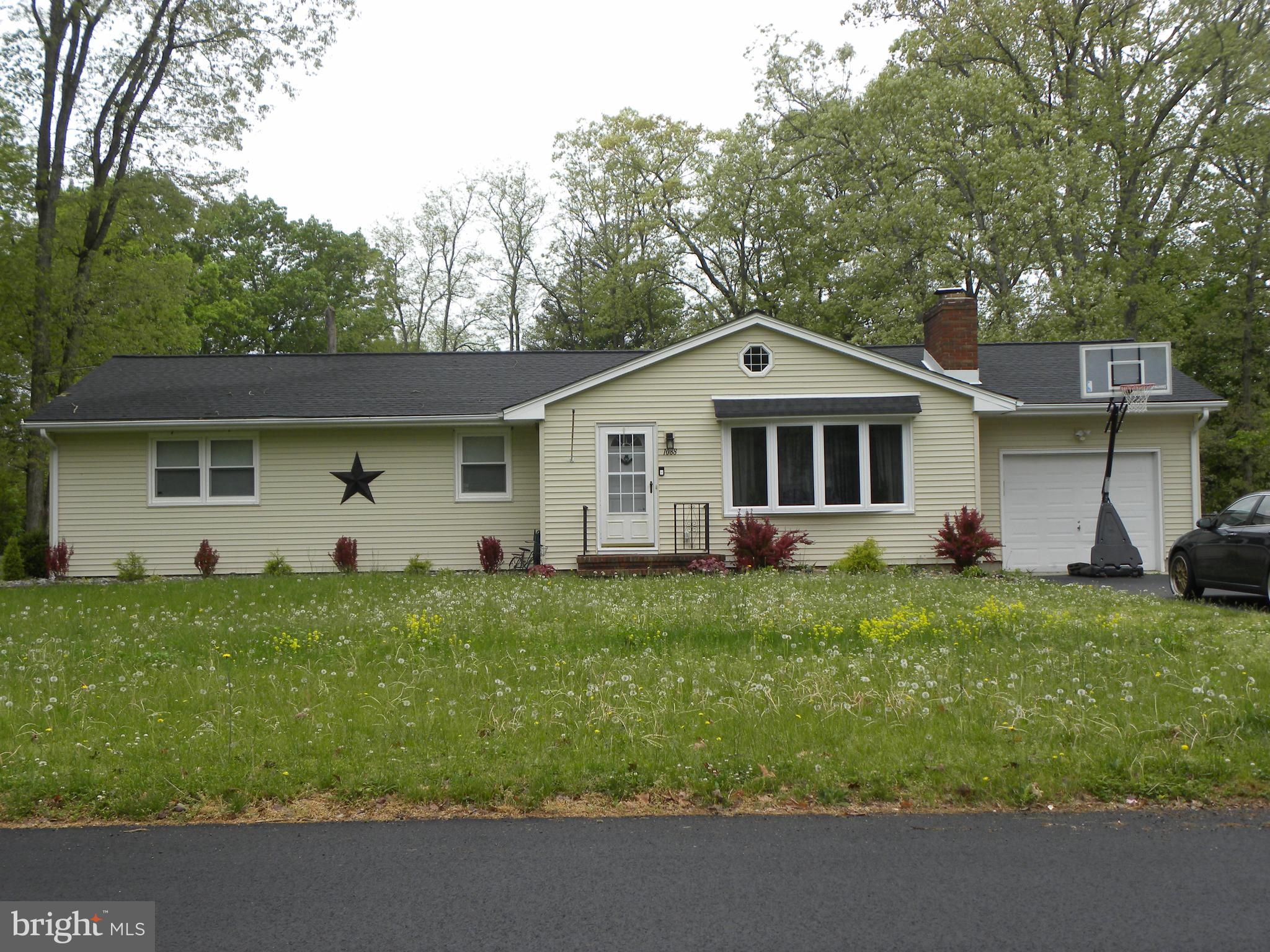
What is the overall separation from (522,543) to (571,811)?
13.5m

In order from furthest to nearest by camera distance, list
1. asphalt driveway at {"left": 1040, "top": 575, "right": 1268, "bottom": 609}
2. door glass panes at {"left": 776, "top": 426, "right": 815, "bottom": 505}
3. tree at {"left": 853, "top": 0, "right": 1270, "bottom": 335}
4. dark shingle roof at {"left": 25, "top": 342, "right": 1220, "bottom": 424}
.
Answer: tree at {"left": 853, "top": 0, "right": 1270, "bottom": 335}, dark shingle roof at {"left": 25, "top": 342, "right": 1220, "bottom": 424}, door glass panes at {"left": 776, "top": 426, "right": 815, "bottom": 505}, asphalt driveway at {"left": 1040, "top": 575, "right": 1268, "bottom": 609}

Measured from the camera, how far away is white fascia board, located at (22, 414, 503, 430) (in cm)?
1788

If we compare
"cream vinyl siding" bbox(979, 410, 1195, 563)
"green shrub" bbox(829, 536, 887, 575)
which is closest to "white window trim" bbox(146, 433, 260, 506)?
"green shrub" bbox(829, 536, 887, 575)

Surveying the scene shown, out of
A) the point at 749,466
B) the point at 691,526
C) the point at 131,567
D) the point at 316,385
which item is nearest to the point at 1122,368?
the point at 749,466

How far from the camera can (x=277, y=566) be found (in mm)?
17891

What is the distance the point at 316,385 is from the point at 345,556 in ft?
12.5

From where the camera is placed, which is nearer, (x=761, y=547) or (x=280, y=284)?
(x=761, y=547)

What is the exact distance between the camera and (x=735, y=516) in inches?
686

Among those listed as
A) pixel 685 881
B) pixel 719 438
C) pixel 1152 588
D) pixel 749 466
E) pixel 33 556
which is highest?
pixel 719 438

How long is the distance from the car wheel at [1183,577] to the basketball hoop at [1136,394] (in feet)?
14.3

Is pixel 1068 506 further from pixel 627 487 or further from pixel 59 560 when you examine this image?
pixel 59 560

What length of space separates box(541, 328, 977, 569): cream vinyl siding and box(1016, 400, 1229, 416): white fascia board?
1.42m

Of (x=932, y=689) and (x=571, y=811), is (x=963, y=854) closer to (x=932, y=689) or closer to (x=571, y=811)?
(x=571, y=811)

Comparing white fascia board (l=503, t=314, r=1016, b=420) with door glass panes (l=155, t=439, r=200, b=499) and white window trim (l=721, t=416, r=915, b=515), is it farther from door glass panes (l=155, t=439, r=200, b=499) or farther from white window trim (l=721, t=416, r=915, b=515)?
door glass panes (l=155, t=439, r=200, b=499)
